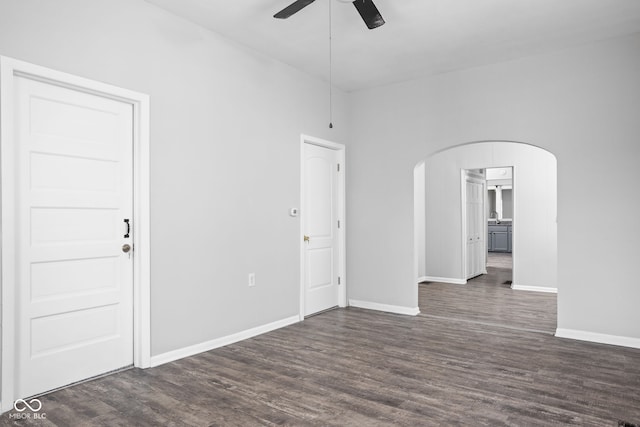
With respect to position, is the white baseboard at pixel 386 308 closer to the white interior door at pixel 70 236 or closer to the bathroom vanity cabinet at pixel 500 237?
the white interior door at pixel 70 236

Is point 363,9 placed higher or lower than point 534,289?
higher

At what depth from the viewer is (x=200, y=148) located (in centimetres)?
372

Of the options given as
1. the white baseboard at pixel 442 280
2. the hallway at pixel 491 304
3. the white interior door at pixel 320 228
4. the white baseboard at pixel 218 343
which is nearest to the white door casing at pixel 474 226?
the white baseboard at pixel 442 280

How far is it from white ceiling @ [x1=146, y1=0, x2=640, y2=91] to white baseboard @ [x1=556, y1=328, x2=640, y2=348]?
2823 mm

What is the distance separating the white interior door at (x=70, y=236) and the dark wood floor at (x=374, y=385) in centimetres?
25

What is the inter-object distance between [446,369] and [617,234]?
7.21 ft

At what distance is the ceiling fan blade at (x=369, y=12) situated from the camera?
2.83 metres

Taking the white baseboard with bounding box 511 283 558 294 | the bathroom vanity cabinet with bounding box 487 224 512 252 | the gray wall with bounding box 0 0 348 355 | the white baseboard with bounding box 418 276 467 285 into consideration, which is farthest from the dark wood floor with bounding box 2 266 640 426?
the bathroom vanity cabinet with bounding box 487 224 512 252

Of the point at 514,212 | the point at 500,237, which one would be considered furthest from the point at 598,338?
the point at 500,237

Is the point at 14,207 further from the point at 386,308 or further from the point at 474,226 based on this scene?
the point at 474,226

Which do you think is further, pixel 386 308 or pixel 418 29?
pixel 386 308

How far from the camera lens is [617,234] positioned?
3.98 m

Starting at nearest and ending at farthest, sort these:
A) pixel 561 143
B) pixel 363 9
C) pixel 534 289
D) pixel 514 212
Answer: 1. pixel 363 9
2. pixel 561 143
3. pixel 534 289
4. pixel 514 212

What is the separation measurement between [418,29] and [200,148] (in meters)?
2.23
